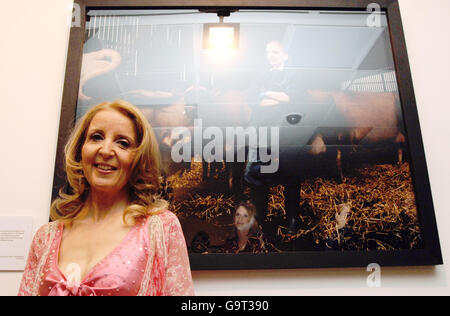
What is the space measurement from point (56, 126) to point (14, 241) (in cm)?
35

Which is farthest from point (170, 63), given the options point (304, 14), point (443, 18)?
point (443, 18)

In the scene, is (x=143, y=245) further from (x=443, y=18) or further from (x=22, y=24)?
(x=443, y=18)

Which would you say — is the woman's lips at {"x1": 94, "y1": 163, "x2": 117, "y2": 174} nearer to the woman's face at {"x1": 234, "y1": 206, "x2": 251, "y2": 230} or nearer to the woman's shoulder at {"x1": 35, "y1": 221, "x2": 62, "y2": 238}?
the woman's shoulder at {"x1": 35, "y1": 221, "x2": 62, "y2": 238}

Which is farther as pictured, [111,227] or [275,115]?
[275,115]

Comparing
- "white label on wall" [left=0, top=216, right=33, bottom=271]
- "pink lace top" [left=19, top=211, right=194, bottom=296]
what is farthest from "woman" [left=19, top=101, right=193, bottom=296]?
"white label on wall" [left=0, top=216, right=33, bottom=271]

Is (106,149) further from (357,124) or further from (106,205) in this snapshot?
(357,124)

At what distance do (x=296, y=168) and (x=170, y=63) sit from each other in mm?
520

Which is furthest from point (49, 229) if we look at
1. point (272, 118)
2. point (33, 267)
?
point (272, 118)

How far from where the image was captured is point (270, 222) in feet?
2.88

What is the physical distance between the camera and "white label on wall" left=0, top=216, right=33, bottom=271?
859 millimetres

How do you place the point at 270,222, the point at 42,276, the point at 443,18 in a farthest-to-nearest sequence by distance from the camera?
the point at 443,18
the point at 270,222
the point at 42,276

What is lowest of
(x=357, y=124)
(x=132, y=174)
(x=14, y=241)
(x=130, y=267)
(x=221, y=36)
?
(x=130, y=267)

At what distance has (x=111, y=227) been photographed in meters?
0.73

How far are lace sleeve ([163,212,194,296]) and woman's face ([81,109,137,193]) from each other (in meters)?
0.16
